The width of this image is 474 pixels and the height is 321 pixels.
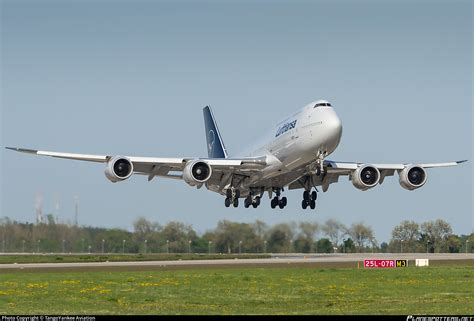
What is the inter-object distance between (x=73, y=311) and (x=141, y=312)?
8.15 ft

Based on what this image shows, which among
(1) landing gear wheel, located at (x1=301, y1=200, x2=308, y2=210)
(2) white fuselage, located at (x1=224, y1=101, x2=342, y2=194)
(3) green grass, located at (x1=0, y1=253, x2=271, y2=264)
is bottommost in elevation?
(3) green grass, located at (x1=0, y1=253, x2=271, y2=264)

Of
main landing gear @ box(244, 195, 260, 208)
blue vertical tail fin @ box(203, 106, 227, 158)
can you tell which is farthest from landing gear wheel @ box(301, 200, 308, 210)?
blue vertical tail fin @ box(203, 106, 227, 158)

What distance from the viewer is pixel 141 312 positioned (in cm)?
3250

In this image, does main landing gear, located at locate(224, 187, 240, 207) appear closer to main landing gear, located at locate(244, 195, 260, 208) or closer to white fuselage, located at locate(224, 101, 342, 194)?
main landing gear, located at locate(244, 195, 260, 208)

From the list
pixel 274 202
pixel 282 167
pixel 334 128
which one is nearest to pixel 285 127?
pixel 282 167

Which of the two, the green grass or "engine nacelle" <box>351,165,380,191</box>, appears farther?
the green grass

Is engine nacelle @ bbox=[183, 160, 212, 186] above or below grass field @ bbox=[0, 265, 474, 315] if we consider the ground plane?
above

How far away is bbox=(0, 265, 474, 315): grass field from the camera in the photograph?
1325 inches

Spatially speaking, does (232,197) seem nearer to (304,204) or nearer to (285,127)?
(304,204)

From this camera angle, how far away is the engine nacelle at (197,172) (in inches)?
2344

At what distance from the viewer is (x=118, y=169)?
192 feet

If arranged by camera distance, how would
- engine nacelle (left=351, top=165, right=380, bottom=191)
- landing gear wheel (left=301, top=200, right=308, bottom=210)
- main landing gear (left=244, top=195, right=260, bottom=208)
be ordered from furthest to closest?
1. main landing gear (left=244, top=195, right=260, bottom=208)
2. landing gear wheel (left=301, top=200, right=308, bottom=210)
3. engine nacelle (left=351, top=165, right=380, bottom=191)

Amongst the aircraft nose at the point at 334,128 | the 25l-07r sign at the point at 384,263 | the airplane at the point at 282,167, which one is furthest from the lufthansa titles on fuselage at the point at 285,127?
the 25l-07r sign at the point at 384,263

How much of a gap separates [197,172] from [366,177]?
12.0m
